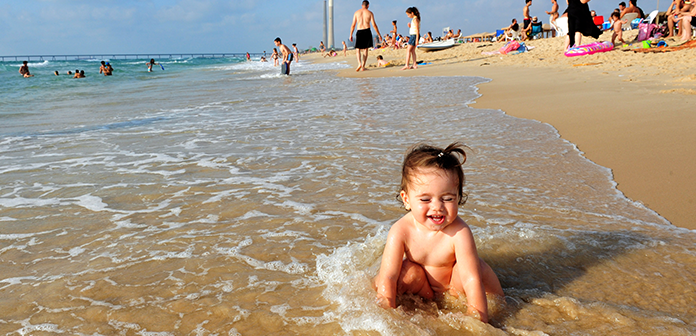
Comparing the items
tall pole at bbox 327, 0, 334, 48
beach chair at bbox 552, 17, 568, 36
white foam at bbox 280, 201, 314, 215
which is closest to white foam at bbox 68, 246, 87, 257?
white foam at bbox 280, 201, 314, 215

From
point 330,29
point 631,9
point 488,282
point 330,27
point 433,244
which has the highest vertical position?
point 330,27

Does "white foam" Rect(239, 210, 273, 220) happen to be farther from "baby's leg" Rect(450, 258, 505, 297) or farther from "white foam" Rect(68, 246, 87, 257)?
"baby's leg" Rect(450, 258, 505, 297)

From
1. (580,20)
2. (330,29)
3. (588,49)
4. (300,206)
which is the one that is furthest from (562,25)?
(330,29)

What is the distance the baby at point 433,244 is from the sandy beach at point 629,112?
5.10 ft

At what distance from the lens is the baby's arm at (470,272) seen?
1879 mm

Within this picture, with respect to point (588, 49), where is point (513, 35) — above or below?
above

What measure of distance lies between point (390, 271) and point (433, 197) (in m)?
0.39

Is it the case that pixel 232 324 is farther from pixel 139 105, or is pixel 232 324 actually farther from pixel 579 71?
pixel 579 71

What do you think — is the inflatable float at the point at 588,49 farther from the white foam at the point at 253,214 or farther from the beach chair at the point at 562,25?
the white foam at the point at 253,214

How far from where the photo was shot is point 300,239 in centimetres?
273

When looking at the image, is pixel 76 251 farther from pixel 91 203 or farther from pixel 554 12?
pixel 554 12

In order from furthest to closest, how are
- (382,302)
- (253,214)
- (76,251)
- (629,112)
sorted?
(629,112), (253,214), (76,251), (382,302)

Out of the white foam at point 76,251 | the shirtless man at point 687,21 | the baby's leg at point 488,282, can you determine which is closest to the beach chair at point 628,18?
the shirtless man at point 687,21

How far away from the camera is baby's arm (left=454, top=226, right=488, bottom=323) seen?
6.16 ft
